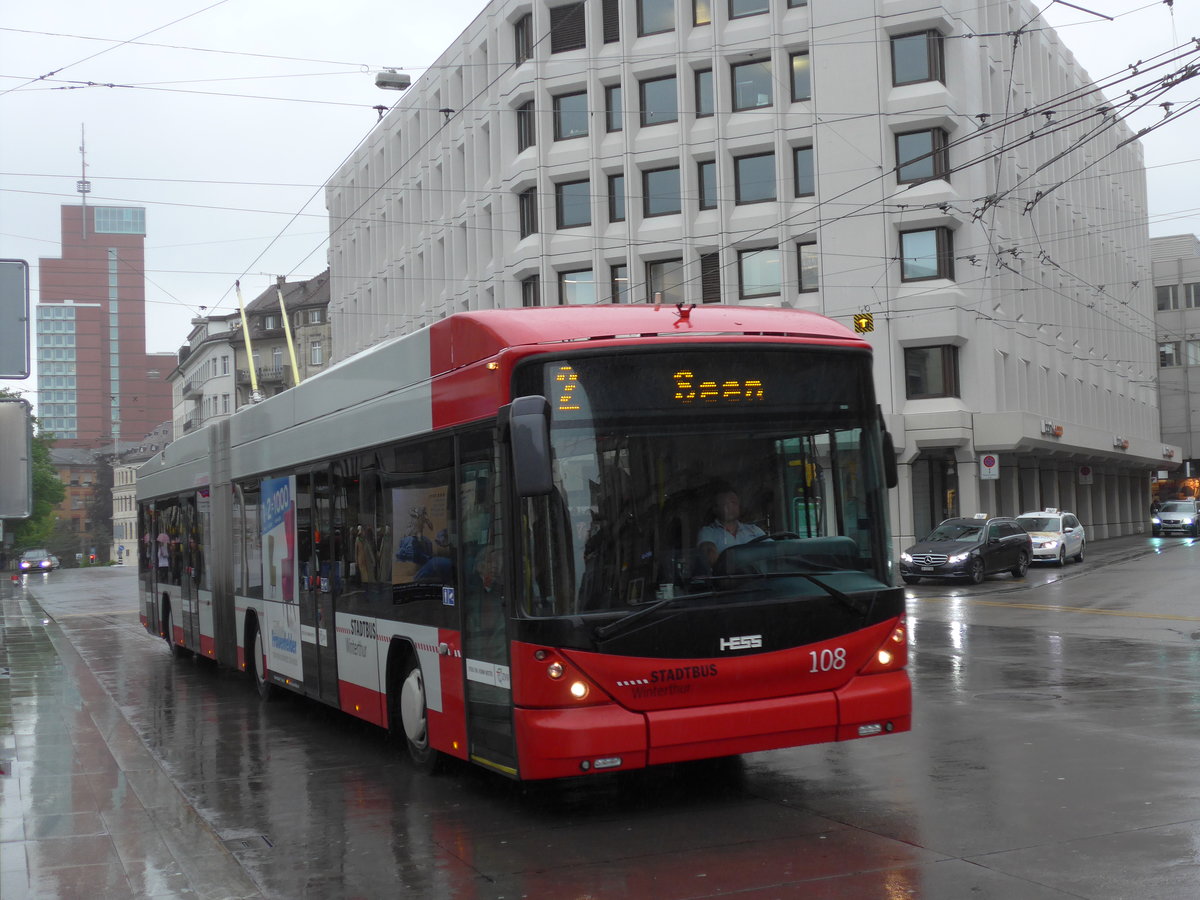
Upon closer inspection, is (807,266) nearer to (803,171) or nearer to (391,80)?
(803,171)

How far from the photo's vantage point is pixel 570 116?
45.7 meters

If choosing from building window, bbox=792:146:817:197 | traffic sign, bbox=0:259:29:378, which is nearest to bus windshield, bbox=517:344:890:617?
traffic sign, bbox=0:259:29:378

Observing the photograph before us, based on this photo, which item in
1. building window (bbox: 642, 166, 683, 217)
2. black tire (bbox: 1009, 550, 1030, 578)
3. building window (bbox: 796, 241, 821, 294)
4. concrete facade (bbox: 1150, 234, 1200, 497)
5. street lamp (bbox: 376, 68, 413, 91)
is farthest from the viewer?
concrete facade (bbox: 1150, 234, 1200, 497)

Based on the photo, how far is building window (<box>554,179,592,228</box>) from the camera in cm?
4556

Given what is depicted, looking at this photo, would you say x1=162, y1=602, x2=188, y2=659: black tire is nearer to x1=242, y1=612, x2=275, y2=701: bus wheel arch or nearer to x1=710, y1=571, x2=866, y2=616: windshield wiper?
x1=242, y1=612, x2=275, y2=701: bus wheel arch

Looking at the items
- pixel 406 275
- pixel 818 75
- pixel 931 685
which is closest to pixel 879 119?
pixel 818 75

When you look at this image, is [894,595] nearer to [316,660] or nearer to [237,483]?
[316,660]

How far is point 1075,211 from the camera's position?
5556 centimetres

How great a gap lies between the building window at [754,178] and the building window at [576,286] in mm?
5459

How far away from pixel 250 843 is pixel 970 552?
26.9 meters

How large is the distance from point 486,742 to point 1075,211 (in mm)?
52529

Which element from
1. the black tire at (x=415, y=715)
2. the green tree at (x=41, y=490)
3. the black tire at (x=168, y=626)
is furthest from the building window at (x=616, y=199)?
the green tree at (x=41, y=490)

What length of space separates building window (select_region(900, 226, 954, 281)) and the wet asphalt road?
27526mm

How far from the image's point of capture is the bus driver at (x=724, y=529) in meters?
7.61
